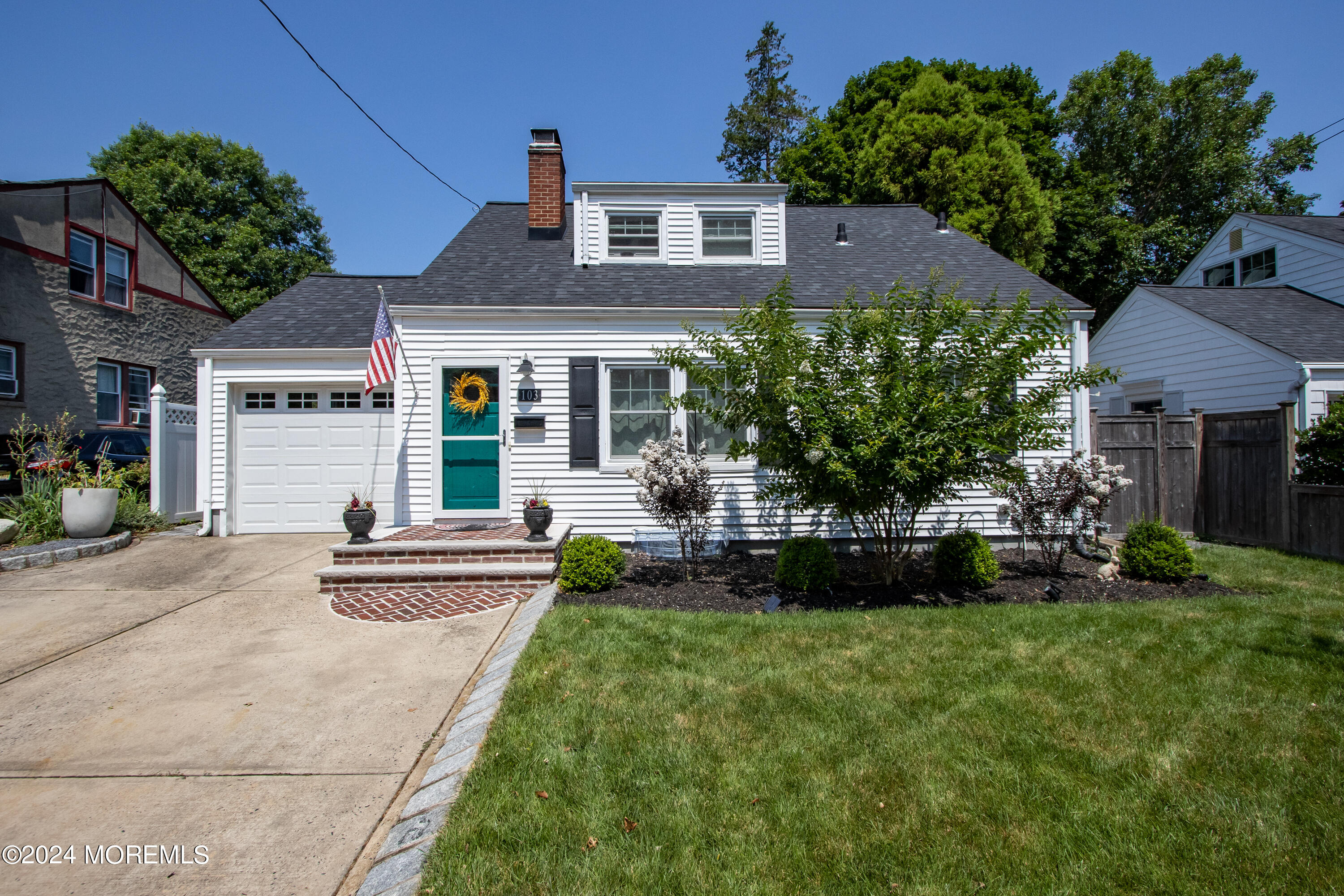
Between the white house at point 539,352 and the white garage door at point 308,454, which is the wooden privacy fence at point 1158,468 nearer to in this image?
the white house at point 539,352

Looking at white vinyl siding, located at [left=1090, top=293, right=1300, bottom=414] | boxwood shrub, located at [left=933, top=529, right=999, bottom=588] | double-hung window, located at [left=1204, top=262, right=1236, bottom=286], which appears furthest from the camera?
double-hung window, located at [left=1204, top=262, right=1236, bottom=286]

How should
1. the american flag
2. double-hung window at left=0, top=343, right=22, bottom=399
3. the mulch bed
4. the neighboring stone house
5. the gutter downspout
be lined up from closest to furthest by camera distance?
the mulch bed < the american flag < the gutter downspout < double-hung window at left=0, top=343, right=22, bottom=399 < the neighboring stone house

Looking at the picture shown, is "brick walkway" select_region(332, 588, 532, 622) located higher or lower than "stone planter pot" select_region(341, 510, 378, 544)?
lower

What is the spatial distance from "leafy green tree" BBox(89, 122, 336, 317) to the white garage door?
15600mm

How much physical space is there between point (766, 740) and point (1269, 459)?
30.6 ft

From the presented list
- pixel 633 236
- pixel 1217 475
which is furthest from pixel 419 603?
pixel 1217 475

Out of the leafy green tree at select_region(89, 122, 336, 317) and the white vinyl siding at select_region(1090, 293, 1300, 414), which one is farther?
the leafy green tree at select_region(89, 122, 336, 317)

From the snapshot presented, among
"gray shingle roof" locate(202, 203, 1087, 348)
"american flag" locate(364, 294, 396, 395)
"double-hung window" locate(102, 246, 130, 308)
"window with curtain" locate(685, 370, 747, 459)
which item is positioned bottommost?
"window with curtain" locate(685, 370, 747, 459)

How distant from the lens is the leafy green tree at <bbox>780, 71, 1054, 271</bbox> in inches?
648

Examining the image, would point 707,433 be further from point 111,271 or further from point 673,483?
point 111,271

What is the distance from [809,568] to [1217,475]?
7397 mm

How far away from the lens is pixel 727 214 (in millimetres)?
9742

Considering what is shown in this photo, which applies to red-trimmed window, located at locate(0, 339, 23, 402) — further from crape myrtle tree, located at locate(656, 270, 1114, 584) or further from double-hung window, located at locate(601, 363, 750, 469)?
crape myrtle tree, located at locate(656, 270, 1114, 584)

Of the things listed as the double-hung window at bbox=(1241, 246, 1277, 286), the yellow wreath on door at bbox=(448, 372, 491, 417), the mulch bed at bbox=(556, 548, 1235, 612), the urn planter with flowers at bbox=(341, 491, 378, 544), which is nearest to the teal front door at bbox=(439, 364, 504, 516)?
the yellow wreath on door at bbox=(448, 372, 491, 417)
